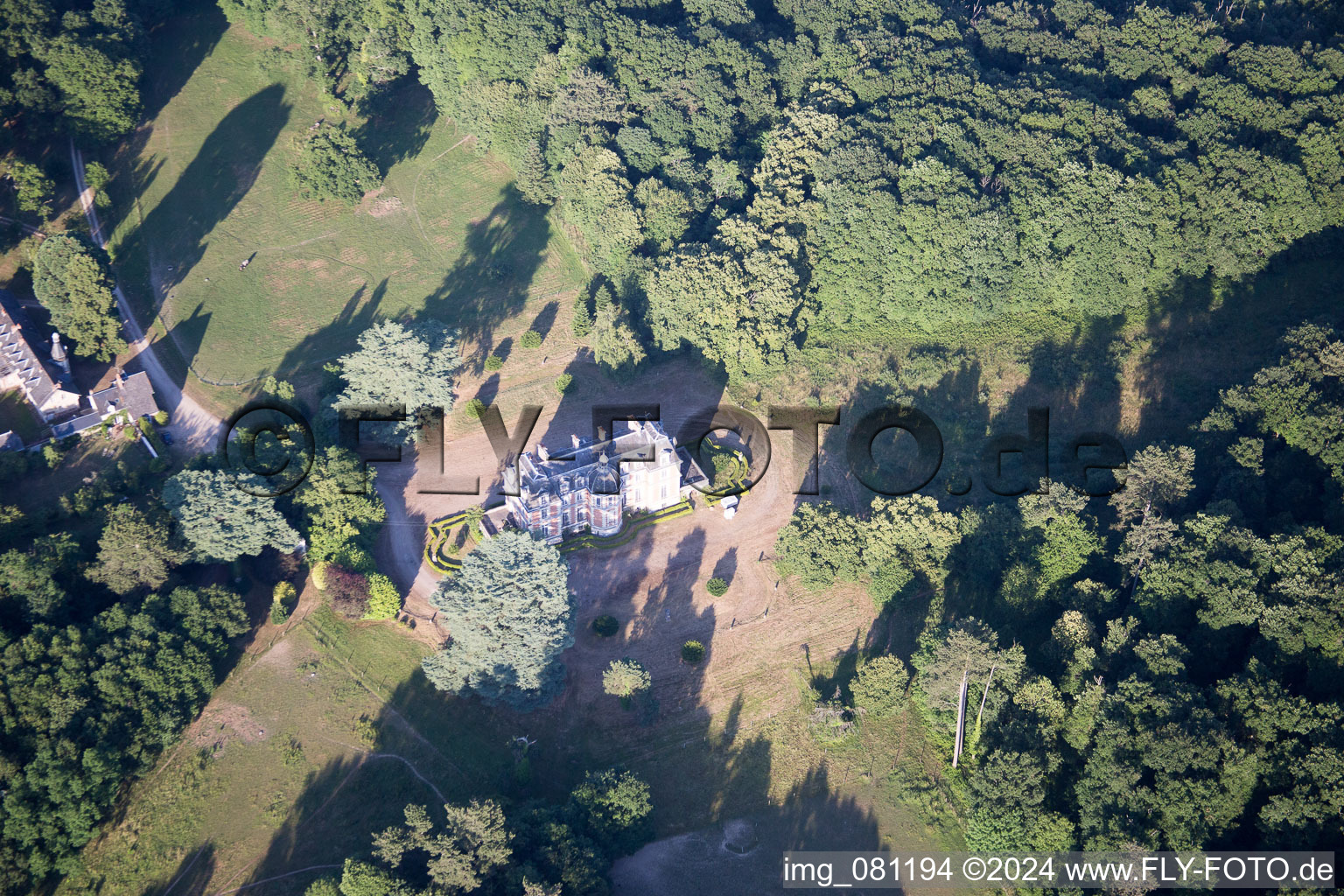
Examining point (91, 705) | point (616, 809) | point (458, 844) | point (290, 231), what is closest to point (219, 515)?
point (91, 705)

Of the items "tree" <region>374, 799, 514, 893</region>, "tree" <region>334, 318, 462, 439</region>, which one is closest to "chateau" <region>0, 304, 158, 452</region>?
"tree" <region>334, 318, 462, 439</region>

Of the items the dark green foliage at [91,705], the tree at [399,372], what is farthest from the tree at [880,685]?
the dark green foliage at [91,705]

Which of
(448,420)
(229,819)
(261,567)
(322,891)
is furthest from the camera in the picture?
(448,420)

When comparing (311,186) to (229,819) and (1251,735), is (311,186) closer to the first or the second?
(229,819)

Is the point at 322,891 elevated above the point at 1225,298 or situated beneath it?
situated beneath

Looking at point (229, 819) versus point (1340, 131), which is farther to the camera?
point (1340, 131)

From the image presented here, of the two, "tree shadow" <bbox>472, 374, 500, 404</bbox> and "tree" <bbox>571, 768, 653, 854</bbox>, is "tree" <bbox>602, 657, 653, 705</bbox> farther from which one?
"tree shadow" <bbox>472, 374, 500, 404</bbox>

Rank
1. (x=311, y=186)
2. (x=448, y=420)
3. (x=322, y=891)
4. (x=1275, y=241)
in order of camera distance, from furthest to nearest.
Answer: (x=311, y=186) < (x=448, y=420) < (x=1275, y=241) < (x=322, y=891)

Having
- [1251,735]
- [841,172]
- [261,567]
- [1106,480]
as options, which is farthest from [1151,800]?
[261,567]
